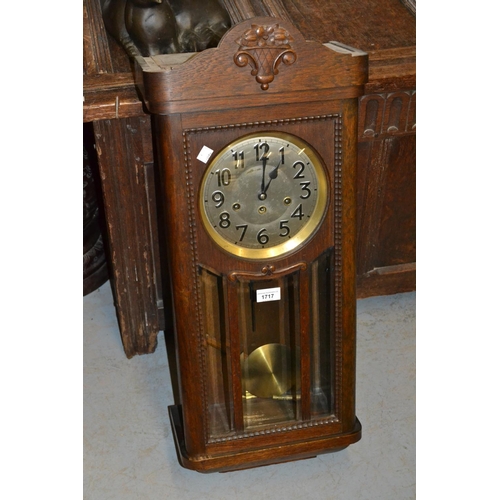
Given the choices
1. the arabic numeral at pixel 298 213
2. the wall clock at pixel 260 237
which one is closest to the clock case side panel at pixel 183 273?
the wall clock at pixel 260 237

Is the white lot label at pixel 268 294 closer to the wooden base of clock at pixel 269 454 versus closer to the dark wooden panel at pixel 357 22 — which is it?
the wooden base of clock at pixel 269 454

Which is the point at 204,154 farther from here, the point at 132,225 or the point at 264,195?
the point at 132,225

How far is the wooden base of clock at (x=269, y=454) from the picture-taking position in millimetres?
1797

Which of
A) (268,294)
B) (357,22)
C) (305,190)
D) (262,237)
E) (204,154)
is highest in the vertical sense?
(357,22)

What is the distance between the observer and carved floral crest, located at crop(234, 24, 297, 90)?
1447 millimetres

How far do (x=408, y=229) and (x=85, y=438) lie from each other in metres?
1.26

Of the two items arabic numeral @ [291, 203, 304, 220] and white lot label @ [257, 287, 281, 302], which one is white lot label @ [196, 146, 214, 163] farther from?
white lot label @ [257, 287, 281, 302]

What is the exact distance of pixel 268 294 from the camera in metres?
1.73

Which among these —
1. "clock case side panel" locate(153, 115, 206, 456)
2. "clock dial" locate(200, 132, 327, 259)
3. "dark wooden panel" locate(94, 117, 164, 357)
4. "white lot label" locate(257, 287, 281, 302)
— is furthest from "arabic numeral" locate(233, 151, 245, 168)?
"dark wooden panel" locate(94, 117, 164, 357)

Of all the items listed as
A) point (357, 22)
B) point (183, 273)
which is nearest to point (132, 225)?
point (183, 273)

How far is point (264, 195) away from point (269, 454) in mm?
687

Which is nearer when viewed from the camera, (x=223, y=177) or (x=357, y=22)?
(x=223, y=177)

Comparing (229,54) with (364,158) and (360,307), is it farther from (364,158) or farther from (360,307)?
(360,307)

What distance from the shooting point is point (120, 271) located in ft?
7.09
